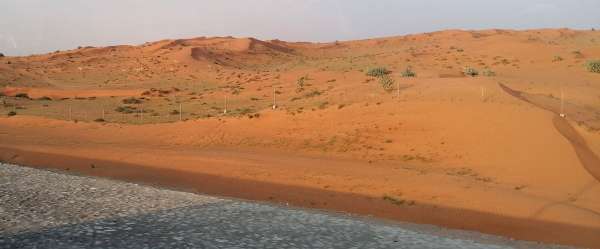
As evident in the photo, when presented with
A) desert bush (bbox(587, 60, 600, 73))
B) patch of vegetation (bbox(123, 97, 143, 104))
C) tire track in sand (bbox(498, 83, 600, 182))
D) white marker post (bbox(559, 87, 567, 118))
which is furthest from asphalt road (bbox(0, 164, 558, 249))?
desert bush (bbox(587, 60, 600, 73))

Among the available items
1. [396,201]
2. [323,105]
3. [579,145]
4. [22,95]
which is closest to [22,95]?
[22,95]

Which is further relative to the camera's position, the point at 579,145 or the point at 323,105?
the point at 323,105

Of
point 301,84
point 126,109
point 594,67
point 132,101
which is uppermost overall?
point 594,67

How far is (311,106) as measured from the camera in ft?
89.5

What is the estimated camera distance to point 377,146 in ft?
68.4

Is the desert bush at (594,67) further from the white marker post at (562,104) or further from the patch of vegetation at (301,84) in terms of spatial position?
the patch of vegetation at (301,84)

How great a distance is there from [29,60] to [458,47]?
52.5m

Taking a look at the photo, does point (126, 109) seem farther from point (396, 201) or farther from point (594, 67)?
point (594, 67)

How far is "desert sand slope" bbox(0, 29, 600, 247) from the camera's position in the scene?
13.4m

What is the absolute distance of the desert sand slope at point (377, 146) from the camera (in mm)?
13359

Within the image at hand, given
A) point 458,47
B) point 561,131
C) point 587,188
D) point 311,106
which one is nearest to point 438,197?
point 587,188

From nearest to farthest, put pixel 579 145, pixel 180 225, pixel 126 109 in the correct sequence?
1. pixel 180 225
2. pixel 579 145
3. pixel 126 109

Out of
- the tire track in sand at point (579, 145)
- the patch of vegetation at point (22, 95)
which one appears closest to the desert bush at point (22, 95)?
the patch of vegetation at point (22, 95)

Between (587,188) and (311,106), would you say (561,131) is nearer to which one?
(587,188)
